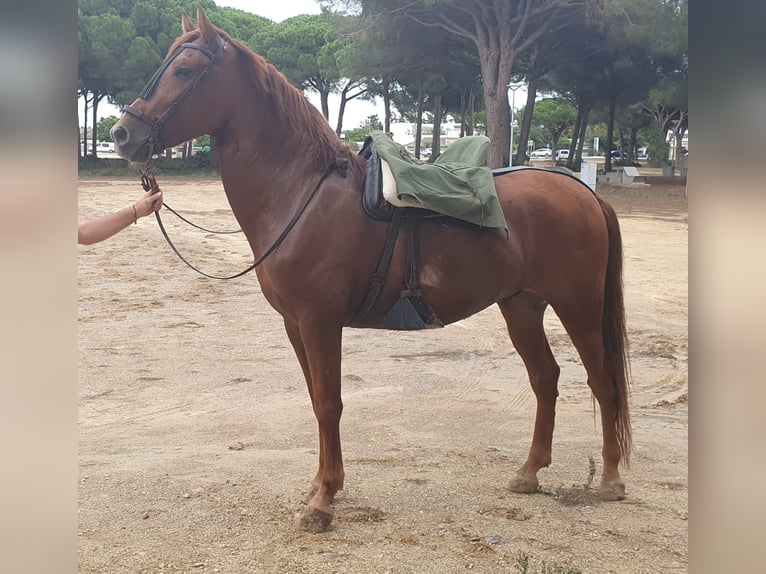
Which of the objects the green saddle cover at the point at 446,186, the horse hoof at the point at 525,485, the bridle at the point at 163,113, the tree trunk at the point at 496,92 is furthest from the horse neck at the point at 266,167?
the tree trunk at the point at 496,92

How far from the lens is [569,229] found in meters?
3.95

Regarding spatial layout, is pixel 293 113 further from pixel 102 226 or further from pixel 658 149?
pixel 658 149

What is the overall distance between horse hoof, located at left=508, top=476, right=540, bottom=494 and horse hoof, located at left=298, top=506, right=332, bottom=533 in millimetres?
1213

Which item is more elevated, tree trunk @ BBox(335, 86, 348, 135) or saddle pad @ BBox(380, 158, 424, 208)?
tree trunk @ BBox(335, 86, 348, 135)

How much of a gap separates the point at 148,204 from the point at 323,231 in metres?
0.89

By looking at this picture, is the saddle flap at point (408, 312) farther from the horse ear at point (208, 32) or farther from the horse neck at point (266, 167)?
the horse ear at point (208, 32)

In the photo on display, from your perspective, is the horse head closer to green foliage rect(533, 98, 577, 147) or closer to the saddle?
the saddle

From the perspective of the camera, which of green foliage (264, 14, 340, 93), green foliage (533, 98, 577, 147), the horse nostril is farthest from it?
green foliage (533, 98, 577, 147)

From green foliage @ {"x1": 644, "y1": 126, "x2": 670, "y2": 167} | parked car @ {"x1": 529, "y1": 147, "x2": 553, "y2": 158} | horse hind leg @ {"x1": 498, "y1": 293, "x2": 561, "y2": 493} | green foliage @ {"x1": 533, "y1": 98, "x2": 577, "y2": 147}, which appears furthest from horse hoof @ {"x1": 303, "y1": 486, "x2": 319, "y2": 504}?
parked car @ {"x1": 529, "y1": 147, "x2": 553, "y2": 158}

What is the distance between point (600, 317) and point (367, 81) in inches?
1130

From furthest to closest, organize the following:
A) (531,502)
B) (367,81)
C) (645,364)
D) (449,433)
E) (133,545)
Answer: (367,81)
(645,364)
(449,433)
(531,502)
(133,545)

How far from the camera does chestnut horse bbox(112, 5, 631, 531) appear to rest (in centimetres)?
335
